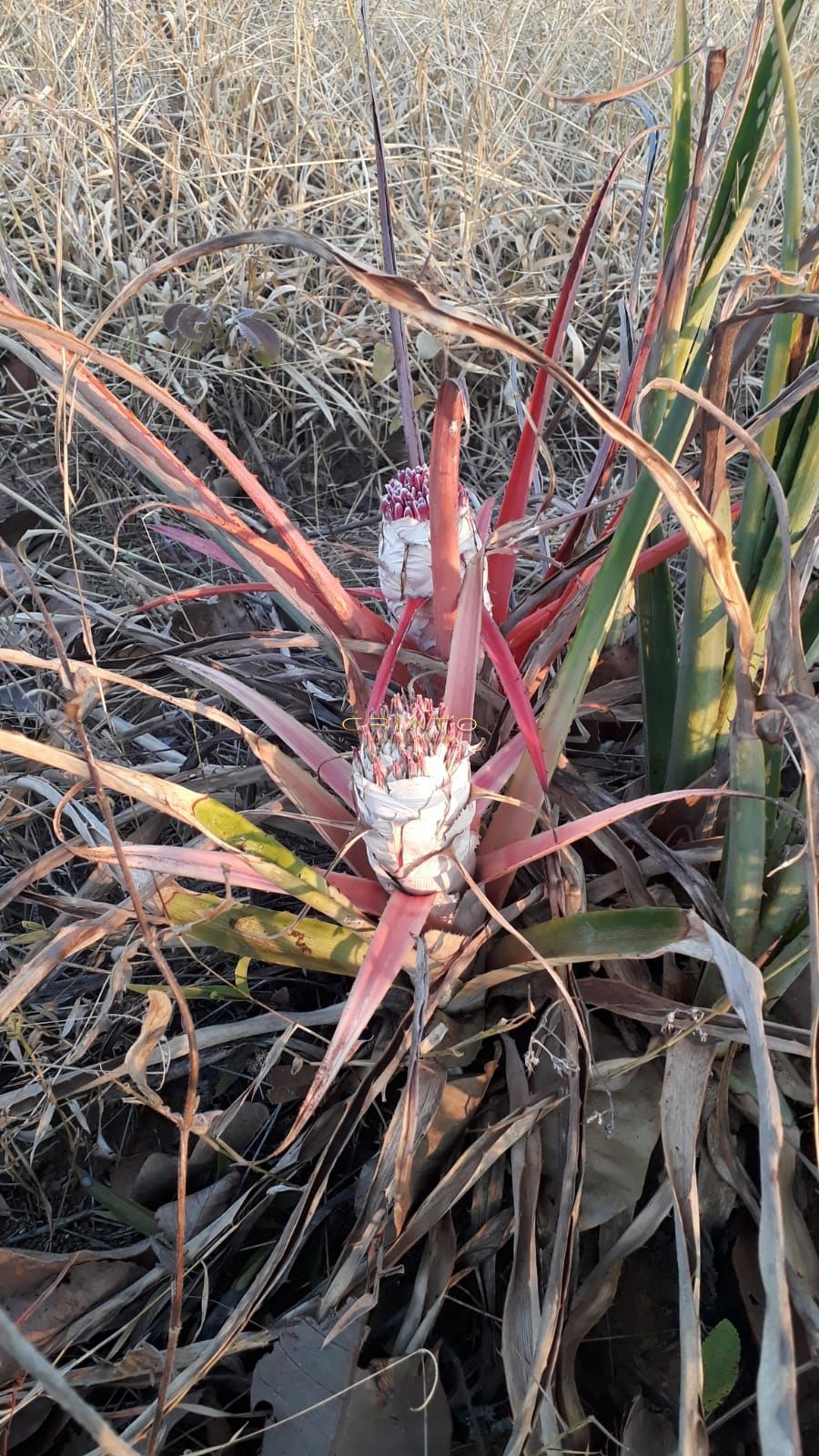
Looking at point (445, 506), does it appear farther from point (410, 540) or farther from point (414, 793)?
point (414, 793)

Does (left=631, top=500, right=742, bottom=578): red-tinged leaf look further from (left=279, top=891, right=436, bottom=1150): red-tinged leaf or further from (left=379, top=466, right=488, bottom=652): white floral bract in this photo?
(left=279, top=891, right=436, bottom=1150): red-tinged leaf

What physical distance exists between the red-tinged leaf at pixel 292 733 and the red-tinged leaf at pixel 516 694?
0.48 ft

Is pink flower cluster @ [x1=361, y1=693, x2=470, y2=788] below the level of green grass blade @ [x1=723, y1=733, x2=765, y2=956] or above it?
above

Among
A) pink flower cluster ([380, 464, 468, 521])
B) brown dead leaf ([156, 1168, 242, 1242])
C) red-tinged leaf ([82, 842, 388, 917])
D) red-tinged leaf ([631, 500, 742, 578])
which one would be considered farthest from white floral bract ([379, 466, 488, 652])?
brown dead leaf ([156, 1168, 242, 1242])

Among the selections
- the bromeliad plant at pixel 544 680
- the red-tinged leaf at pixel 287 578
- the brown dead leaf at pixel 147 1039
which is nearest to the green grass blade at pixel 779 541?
the bromeliad plant at pixel 544 680

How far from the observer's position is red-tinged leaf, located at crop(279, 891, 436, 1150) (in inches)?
22.7

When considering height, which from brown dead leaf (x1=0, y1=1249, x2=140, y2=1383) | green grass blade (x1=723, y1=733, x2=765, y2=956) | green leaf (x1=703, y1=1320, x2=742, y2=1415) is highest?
green grass blade (x1=723, y1=733, x2=765, y2=956)

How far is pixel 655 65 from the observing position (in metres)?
1.85

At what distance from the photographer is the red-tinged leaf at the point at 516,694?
0.63 metres

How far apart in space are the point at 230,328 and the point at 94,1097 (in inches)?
46.8

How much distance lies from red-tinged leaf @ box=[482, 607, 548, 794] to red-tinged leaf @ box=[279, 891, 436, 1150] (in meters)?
0.12

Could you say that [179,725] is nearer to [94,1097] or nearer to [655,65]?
[94,1097]

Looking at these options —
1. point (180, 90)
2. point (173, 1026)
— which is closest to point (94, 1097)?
point (173, 1026)

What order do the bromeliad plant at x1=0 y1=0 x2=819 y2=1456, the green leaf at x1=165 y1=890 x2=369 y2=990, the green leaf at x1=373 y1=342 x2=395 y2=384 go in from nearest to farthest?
the bromeliad plant at x1=0 y1=0 x2=819 y2=1456
the green leaf at x1=165 y1=890 x2=369 y2=990
the green leaf at x1=373 y1=342 x2=395 y2=384
